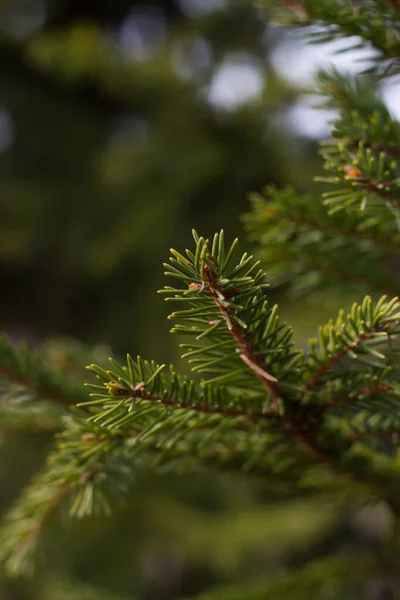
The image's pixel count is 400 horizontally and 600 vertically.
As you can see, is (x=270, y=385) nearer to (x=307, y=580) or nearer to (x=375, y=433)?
(x=375, y=433)

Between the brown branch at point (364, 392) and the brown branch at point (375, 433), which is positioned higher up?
the brown branch at point (364, 392)

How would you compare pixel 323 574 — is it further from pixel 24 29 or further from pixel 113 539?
pixel 24 29

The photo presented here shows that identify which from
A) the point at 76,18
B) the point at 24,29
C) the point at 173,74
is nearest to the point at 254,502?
the point at 173,74

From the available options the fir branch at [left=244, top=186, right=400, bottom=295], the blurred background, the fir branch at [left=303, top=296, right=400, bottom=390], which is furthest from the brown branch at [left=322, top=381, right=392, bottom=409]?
the blurred background

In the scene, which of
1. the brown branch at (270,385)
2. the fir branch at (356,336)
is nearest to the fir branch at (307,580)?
the brown branch at (270,385)

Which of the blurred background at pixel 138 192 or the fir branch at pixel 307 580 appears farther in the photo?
the blurred background at pixel 138 192

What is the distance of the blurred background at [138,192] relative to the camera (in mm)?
1414

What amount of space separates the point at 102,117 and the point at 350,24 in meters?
1.99

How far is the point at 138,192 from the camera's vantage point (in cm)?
164

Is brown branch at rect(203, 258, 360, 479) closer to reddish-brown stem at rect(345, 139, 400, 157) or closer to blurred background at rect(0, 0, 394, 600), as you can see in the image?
reddish-brown stem at rect(345, 139, 400, 157)

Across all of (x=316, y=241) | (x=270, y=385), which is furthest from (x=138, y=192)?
(x=270, y=385)

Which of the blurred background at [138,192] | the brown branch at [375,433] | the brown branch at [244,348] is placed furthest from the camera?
the blurred background at [138,192]

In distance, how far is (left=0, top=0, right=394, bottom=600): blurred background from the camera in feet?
4.64

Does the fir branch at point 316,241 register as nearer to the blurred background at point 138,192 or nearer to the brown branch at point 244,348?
the brown branch at point 244,348
